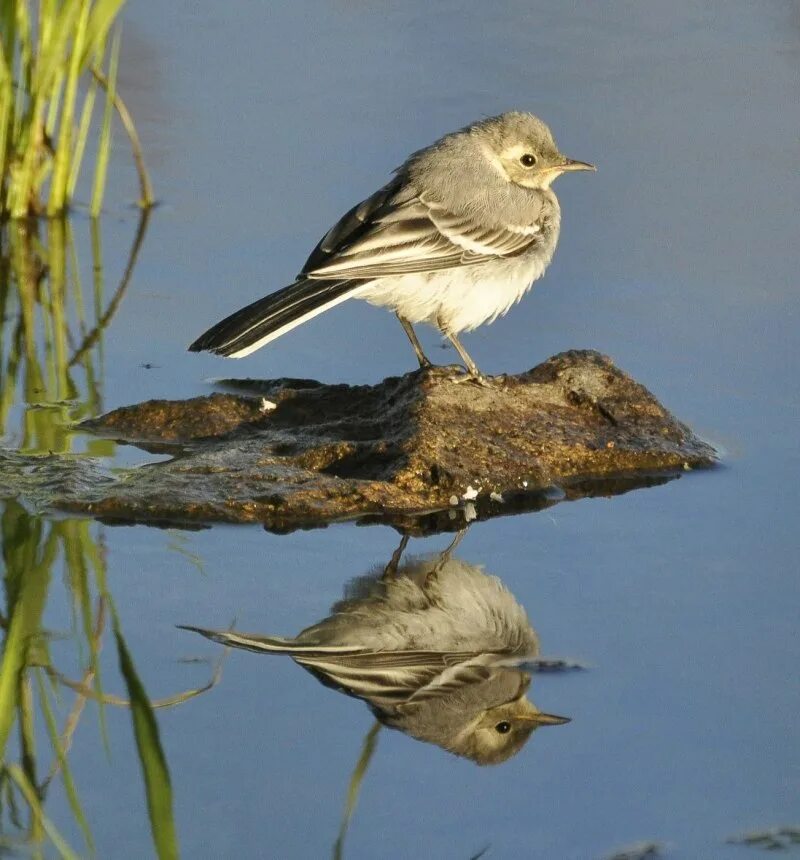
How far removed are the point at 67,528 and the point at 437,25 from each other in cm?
824

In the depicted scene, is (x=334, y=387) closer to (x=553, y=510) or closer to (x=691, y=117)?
(x=553, y=510)

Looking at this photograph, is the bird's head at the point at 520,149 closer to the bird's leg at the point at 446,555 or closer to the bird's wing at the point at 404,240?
the bird's wing at the point at 404,240

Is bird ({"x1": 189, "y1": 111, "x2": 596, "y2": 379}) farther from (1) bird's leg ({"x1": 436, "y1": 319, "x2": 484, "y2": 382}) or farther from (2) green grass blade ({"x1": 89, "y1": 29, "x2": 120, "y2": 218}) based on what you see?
(2) green grass blade ({"x1": 89, "y1": 29, "x2": 120, "y2": 218})

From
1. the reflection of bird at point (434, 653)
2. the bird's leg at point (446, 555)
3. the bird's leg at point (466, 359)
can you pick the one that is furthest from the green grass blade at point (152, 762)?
the bird's leg at point (466, 359)

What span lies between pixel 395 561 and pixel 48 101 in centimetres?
547

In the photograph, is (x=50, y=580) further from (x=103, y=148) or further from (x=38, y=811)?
(x=103, y=148)

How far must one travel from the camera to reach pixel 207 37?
13.1 meters

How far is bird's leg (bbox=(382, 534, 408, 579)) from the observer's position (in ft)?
20.3

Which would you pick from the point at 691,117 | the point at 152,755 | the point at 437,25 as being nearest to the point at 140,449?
the point at 152,755

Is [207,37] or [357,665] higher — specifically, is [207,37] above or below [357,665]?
above

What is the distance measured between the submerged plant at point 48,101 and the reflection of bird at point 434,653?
503 cm

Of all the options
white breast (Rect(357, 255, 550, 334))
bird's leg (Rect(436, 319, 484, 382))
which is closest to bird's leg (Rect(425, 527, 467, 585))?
bird's leg (Rect(436, 319, 484, 382))

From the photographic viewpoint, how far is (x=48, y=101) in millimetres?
10586

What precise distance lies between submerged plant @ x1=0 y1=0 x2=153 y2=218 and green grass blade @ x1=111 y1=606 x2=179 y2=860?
536cm
